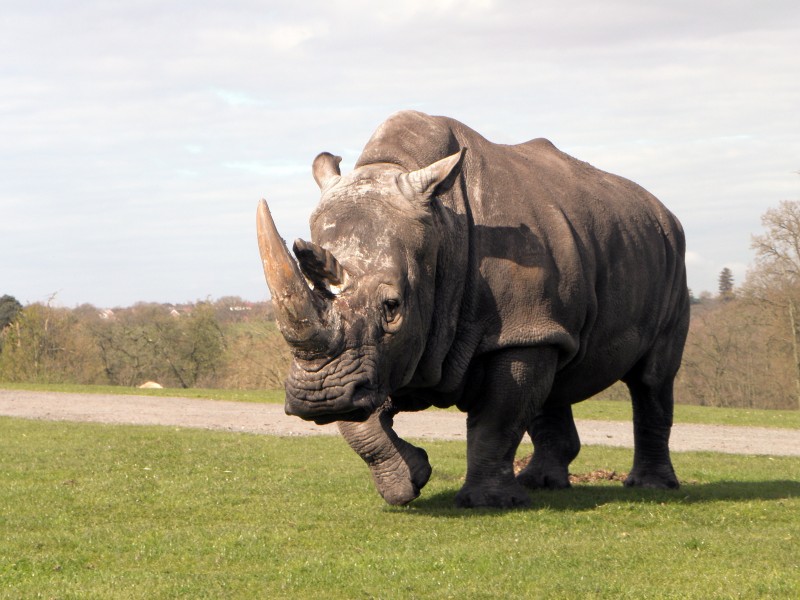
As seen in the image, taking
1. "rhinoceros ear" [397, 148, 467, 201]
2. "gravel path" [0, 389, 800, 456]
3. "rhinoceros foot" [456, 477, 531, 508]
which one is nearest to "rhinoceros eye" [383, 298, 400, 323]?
"rhinoceros ear" [397, 148, 467, 201]

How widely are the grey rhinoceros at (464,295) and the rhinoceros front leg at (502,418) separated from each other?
11 millimetres

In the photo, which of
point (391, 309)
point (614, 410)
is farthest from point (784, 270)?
point (391, 309)

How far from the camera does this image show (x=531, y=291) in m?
8.78

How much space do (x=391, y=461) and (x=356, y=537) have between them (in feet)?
3.32

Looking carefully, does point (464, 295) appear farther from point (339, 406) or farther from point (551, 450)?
point (551, 450)

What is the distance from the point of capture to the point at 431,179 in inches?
329

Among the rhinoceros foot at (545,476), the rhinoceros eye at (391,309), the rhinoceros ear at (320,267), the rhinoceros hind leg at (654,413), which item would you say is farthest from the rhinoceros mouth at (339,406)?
the rhinoceros hind leg at (654,413)

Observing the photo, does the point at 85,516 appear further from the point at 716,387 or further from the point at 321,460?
the point at 716,387

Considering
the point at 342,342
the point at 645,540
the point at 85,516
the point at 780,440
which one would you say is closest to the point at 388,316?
the point at 342,342

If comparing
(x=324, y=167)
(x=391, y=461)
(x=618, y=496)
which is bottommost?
(x=618, y=496)

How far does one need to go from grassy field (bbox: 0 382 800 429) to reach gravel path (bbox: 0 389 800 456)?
47.3 inches

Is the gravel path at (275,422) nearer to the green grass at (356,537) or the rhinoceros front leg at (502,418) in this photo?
the green grass at (356,537)

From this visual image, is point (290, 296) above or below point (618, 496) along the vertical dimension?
above

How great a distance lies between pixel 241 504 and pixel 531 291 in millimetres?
2899
